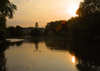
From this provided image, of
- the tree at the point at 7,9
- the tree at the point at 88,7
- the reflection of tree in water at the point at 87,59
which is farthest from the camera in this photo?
Answer: the tree at the point at 88,7

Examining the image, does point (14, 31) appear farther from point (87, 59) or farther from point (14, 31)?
point (87, 59)

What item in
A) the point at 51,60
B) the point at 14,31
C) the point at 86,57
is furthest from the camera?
the point at 14,31

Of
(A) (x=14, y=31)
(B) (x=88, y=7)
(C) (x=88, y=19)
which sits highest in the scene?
(B) (x=88, y=7)

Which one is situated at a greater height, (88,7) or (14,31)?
(88,7)

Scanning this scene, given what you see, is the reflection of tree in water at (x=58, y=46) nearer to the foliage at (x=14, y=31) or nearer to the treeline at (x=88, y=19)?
the treeline at (x=88, y=19)

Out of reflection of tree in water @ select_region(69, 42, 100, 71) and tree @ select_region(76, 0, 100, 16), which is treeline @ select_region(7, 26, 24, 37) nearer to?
tree @ select_region(76, 0, 100, 16)

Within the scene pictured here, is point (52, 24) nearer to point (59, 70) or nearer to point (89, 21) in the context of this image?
point (89, 21)

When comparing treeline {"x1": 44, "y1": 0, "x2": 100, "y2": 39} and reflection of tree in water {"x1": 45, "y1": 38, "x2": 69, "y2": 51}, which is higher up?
treeline {"x1": 44, "y1": 0, "x2": 100, "y2": 39}

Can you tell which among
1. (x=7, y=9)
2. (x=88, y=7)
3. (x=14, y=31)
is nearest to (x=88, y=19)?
(x=88, y=7)

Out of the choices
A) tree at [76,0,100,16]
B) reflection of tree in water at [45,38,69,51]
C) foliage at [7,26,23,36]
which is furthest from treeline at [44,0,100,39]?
foliage at [7,26,23,36]

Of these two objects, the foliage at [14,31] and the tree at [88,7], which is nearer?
the tree at [88,7]

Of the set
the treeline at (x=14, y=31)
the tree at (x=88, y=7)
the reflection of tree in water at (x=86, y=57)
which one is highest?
the tree at (x=88, y=7)

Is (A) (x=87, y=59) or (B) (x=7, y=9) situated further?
(B) (x=7, y=9)

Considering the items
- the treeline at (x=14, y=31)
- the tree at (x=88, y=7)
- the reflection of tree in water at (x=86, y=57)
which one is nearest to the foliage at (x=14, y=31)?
the treeline at (x=14, y=31)
